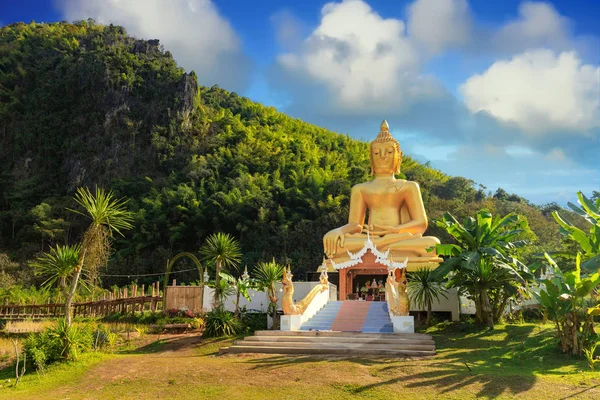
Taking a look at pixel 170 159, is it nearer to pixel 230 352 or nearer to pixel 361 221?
pixel 361 221

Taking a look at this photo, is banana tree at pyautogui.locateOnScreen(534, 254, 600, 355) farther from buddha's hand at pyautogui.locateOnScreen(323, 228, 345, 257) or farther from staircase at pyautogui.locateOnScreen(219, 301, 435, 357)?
buddha's hand at pyautogui.locateOnScreen(323, 228, 345, 257)

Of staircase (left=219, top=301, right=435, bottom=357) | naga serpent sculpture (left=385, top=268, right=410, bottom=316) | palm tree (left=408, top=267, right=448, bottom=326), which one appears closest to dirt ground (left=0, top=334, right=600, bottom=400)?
staircase (left=219, top=301, right=435, bottom=357)

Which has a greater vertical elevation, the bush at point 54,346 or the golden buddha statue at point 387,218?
the golden buddha statue at point 387,218

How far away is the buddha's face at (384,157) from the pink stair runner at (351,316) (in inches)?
245

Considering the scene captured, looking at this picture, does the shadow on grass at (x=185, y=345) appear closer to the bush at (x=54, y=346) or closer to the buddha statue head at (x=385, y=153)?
the bush at (x=54, y=346)

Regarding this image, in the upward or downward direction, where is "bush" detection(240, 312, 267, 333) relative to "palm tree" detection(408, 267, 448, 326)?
downward

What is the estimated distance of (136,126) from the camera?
5372 cm

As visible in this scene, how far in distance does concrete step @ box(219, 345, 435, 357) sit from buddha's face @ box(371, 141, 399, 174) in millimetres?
10270

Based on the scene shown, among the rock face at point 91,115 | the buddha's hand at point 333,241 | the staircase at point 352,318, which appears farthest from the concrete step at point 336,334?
the rock face at point 91,115

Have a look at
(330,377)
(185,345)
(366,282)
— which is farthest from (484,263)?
(185,345)

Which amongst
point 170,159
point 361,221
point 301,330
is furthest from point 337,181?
point 301,330

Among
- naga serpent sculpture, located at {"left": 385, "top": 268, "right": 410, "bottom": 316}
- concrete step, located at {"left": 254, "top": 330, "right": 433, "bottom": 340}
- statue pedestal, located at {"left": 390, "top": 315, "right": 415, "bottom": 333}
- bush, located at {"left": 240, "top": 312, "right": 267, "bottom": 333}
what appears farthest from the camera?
bush, located at {"left": 240, "top": 312, "right": 267, "bottom": 333}

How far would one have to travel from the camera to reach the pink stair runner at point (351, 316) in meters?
14.2

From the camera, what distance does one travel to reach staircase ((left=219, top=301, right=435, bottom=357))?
11.4 m
